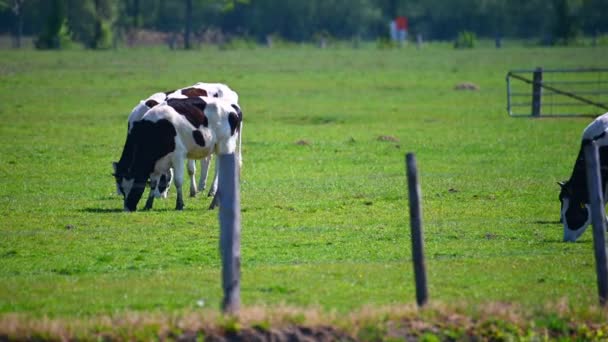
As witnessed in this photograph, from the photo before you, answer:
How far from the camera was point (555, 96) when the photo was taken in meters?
41.1

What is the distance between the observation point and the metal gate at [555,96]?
110 feet

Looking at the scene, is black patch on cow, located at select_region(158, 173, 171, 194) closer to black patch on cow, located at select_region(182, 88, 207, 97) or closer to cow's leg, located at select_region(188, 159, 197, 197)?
cow's leg, located at select_region(188, 159, 197, 197)

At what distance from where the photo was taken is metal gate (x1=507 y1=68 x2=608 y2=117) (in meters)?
33.6

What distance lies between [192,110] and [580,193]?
22.4ft

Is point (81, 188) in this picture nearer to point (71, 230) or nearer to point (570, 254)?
point (71, 230)

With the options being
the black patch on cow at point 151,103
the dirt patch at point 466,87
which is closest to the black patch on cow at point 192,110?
the black patch on cow at point 151,103

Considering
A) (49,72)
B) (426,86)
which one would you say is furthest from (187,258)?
(49,72)

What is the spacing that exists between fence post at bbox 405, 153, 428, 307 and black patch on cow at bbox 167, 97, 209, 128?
8977mm

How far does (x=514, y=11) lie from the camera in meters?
115

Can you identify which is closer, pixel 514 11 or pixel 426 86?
pixel 426 86

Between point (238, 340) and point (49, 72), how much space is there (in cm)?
4718

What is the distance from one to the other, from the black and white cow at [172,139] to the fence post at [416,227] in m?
8.74

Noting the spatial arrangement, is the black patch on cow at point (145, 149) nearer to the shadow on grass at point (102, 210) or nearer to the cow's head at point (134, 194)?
the cow's head at point (134, 194)

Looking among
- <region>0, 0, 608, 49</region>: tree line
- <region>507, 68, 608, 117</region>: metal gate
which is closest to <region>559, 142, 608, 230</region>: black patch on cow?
<region>507, 68, 608, 117</region>: metal gate
